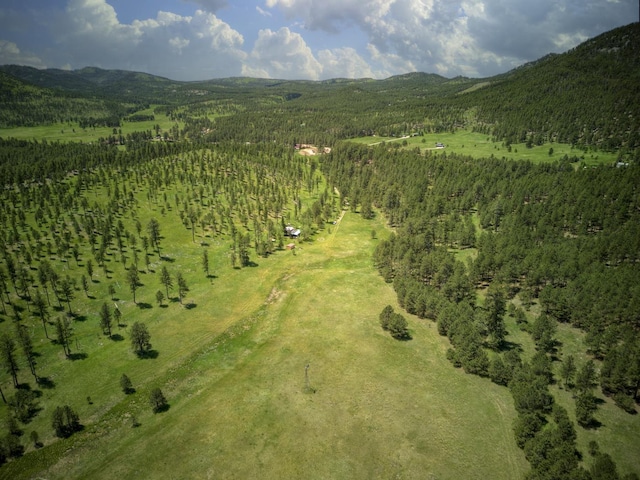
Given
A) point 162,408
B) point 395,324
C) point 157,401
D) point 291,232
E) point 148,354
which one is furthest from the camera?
point 291,232

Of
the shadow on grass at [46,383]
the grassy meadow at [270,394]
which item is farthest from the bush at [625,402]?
the shadow on grass at [46,383]

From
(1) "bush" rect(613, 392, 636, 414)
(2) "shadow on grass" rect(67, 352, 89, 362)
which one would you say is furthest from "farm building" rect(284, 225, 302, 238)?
(1) "bush" rect(613, 392, 636, 414)

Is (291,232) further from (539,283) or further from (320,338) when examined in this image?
(539,283)

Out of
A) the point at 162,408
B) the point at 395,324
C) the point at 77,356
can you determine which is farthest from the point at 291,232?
the point at 162,408

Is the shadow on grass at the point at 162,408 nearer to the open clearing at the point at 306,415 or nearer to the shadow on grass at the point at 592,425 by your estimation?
the open clearing at the point at 306,415

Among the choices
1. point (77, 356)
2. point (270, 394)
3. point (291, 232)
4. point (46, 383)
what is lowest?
point (46, 383)

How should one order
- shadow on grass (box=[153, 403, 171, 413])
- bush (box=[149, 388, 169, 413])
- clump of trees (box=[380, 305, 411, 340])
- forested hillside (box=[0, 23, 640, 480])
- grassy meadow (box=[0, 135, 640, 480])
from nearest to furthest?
grassy meadow (box=[0, 135, 640, 480]) → forested hillside (box=[0, 23, 640, 480]) → bush (box=[149, 388, 169, 413]) → shadow on grass (box=[153, 403, 171, 413]) → clump of trees (box=[380, 305, 411, 340])

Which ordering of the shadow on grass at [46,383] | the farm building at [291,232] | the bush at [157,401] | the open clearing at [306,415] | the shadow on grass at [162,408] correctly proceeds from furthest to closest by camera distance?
the farm building at [291,232]
the shadow on grass at [46,383]
the shadow on grass at [162,408]
the bush at [157,401]
the open clearing at [306,415]

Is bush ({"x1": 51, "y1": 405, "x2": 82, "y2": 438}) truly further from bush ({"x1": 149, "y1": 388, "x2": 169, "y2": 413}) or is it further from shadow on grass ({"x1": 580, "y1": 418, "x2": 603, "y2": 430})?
shadow on grass ({"x1": 580, "y1": 418, "x2": 603, "y2": 430})

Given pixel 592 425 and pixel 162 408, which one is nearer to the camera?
pixel 592 425
